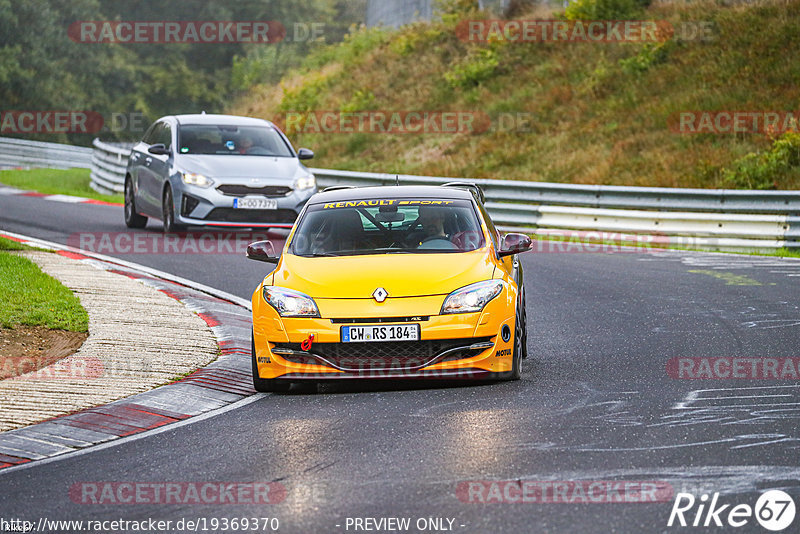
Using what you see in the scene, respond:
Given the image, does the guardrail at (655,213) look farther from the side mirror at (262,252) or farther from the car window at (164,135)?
the side mirror at (262,252)

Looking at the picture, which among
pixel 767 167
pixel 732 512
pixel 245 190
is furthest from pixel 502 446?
pixel 767 167

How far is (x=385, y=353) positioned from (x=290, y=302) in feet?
2.64

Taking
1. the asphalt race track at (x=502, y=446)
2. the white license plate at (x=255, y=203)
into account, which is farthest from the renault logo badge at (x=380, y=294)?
the white license plate at (x=255, y=203)

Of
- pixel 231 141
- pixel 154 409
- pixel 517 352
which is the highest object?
pixel 231 141

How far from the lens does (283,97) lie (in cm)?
4412

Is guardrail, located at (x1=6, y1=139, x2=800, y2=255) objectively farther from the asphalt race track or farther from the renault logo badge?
the renault logo badge

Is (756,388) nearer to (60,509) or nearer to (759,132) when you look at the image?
(60,509)

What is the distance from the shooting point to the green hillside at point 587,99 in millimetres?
27031

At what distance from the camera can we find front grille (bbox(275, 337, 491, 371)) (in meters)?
8.54

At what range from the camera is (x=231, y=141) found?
19.5 meters

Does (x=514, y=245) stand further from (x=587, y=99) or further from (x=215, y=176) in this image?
(x=587, y=99)

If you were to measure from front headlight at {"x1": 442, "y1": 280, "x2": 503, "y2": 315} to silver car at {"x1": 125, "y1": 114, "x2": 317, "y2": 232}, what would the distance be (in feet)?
31.2

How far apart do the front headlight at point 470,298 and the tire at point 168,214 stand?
10.3 m

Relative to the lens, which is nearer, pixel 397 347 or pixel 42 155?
pixel 397 347
